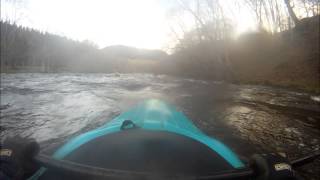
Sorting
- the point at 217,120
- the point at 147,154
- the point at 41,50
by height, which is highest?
the point at 41,50

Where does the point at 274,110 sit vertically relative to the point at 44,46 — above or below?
below


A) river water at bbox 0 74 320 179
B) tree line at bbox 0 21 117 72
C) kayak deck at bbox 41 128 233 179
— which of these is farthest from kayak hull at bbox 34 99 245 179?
tree line at bbox 0 21 117 72

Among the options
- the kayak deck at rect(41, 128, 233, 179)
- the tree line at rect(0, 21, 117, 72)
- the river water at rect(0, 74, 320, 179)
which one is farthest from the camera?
the tree line at rect(0, 21, 117, 72)

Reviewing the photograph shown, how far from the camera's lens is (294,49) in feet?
70.7

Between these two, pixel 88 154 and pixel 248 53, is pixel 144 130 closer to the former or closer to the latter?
pixel 88 154

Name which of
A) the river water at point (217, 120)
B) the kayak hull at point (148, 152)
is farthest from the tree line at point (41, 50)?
the kayak hull at point (148, 152)

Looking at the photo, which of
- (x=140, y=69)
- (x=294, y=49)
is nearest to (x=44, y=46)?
(x=140, y=69)

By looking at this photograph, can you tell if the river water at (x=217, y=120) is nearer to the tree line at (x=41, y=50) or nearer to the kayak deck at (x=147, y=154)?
the kayak deck at (x=147, y=154)

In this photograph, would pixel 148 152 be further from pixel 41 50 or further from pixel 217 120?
pixel 41 50

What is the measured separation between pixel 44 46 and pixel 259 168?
2177 inches

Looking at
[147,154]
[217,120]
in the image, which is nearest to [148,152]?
[147,154]

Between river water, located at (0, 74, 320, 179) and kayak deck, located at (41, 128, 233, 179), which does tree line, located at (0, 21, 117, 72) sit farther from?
kayak deck, located at (41, 128, 233, 179)

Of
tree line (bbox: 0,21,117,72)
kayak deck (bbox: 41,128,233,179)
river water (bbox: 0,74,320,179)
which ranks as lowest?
river water (bbox: 0,74,320,179)

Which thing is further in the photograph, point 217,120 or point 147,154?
point 217,120
